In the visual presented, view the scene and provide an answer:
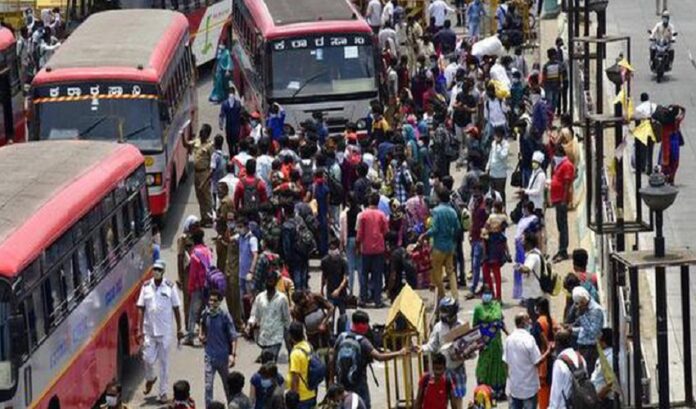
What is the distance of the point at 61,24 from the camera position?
155 feet

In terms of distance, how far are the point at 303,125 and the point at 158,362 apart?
9.03 m

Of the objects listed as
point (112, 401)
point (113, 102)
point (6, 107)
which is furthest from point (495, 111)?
point (112, 401)

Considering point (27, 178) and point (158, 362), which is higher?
point (27, 178)

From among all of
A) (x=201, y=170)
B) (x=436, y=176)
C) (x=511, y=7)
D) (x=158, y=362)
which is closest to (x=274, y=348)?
(x=158, y=362)

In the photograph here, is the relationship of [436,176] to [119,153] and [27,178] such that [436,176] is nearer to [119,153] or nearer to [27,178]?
[119,153]

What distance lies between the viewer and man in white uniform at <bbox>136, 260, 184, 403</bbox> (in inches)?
976

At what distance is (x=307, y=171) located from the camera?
100 feet

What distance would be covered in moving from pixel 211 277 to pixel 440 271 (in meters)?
3.36

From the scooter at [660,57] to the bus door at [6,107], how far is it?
1294 cm

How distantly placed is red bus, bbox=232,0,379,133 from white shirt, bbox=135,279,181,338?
11.4m

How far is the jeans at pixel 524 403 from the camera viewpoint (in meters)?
22.5

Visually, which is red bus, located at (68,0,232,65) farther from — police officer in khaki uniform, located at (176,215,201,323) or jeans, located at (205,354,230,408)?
jeans, located at (205,354,230,408)

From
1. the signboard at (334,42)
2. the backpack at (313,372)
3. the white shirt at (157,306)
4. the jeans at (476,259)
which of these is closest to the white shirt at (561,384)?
the backpack at (313,372)

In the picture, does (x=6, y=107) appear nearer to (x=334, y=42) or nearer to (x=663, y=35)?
(x=334, y=42)
